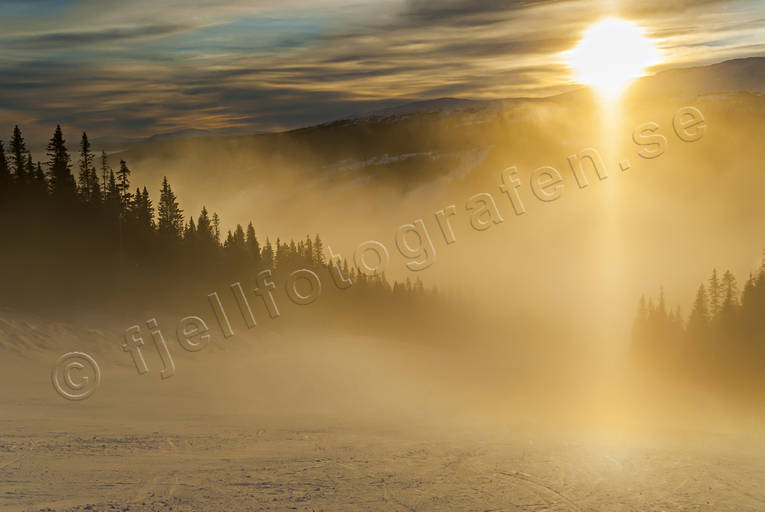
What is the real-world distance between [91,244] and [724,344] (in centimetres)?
6405

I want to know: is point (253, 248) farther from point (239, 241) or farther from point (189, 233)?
point (189, 233)

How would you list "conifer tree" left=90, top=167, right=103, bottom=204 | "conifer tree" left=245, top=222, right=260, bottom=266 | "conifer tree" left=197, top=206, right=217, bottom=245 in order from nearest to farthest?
"conifer tree" left=90, top=167, right=103, bottom=204 < "conifer tree" left=197, top=206, right=217, bottom=245 < "conifer tree" left=245, top=222, right=260, bottom=266

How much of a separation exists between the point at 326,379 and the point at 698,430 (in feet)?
87.8

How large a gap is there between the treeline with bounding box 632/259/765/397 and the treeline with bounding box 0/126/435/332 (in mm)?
52123

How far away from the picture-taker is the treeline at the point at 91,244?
59281 mm

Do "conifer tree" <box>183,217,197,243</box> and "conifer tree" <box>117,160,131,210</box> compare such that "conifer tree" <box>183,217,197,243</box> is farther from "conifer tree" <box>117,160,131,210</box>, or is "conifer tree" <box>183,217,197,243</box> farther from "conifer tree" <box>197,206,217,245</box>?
"conifer tree" <box>117,160,131,210</box>

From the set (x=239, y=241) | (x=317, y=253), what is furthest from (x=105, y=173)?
(x=317, y=253)

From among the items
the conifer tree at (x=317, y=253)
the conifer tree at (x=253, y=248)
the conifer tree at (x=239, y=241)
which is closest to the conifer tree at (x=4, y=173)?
the conifer tree at (x=239, y=241)

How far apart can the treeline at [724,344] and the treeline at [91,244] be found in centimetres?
5212

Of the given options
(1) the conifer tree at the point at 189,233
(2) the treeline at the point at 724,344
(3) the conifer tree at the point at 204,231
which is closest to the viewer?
(2) the treeline at the point at 724,344

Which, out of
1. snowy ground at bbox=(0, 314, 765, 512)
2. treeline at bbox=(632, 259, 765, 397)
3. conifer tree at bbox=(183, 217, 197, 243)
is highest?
conifer tree at bbox=(183, 217, 197, 243)

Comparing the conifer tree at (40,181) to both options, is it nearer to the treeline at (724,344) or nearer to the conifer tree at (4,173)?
the conifer tree at (4,173)

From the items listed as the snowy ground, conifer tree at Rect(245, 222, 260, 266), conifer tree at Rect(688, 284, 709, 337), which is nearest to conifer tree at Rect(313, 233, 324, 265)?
conifer tree at Rect(245, 222, 260, 266)

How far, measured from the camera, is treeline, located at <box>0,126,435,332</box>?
59.3 metres
